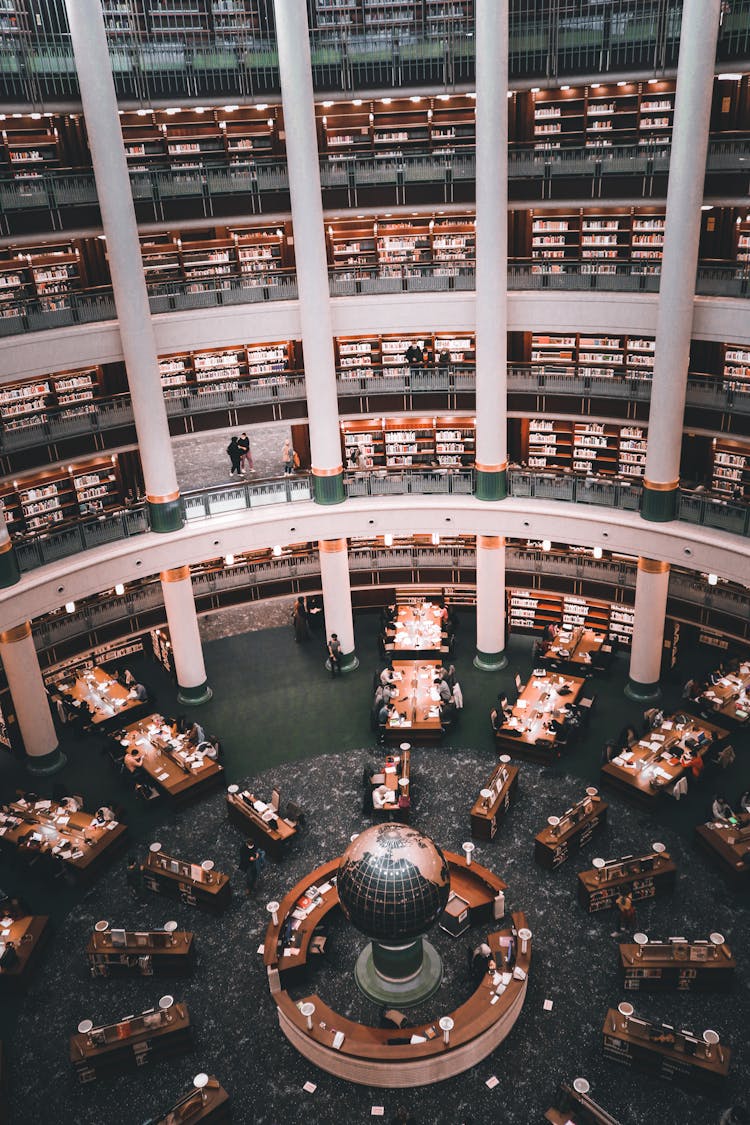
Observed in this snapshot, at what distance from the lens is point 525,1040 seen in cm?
1392

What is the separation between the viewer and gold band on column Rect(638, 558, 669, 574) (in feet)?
67.5

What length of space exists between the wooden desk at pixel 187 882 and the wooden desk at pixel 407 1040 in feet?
9.10

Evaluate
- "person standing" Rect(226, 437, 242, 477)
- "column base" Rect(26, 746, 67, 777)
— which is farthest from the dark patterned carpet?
"person standing" Rect(226, 437, 242, 477)

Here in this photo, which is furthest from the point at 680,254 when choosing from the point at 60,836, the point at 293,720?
the point at 60,836

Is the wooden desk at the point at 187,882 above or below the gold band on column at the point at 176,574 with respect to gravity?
below

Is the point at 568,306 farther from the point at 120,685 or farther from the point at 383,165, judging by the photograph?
the point at 120,685

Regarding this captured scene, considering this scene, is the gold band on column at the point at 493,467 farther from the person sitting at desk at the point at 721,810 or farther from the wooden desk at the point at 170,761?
the wooden desk at the point at 170,761

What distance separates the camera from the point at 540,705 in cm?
2086

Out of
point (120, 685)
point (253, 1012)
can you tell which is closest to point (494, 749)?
point (253, 1012)

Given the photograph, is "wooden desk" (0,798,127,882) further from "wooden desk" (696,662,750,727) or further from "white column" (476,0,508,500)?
"wooden desk" (696,662,750,727)

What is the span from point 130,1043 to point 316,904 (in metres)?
3.82

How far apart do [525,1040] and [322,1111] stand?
334 cm

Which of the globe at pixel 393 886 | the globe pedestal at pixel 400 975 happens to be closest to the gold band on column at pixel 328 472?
the globe at pixel 393 886

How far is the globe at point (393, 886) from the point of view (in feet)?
41.4
